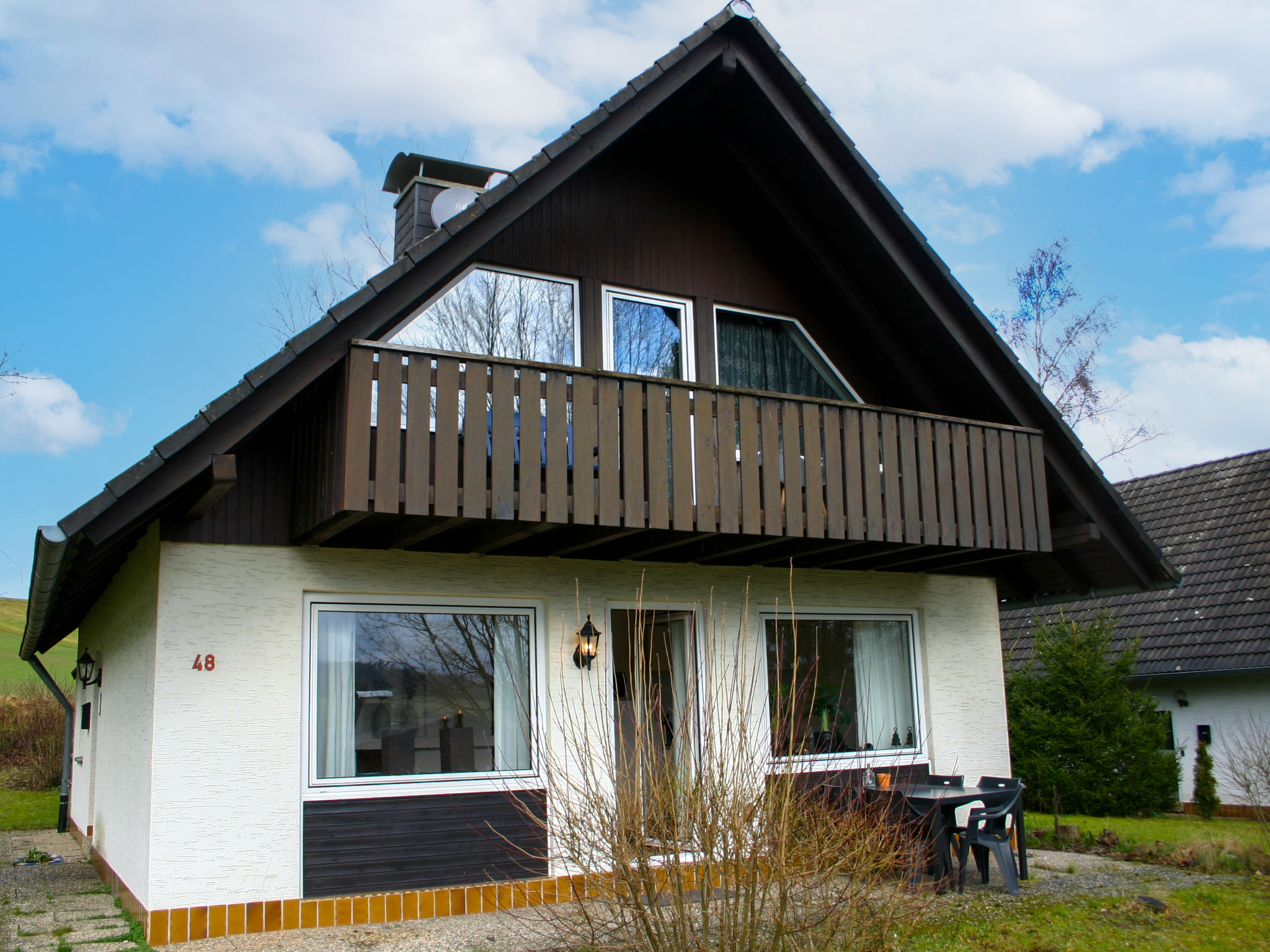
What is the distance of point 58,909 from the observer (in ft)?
27.6

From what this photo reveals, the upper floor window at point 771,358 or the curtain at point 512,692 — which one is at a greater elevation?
the upper floor window at point 771,358

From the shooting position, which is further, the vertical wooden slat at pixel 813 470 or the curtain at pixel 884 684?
the curtain at pixel 884 684

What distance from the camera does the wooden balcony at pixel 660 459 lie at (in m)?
6.98

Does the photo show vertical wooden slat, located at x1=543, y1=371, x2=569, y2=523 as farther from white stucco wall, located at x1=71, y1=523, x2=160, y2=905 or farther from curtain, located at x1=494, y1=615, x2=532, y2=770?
white stucco wall, located at x1=71, y1=523, x2=160, y2=905

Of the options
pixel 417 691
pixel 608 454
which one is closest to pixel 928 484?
pixel 608 454

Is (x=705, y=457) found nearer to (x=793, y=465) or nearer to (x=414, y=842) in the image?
(x=793, y=465)

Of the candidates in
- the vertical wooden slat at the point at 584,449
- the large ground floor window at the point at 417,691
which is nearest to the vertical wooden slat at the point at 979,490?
the vertical wooden slat at the point at 584,449

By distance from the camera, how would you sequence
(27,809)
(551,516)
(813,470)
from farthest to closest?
(27,809) → (813,470) → (551,516)

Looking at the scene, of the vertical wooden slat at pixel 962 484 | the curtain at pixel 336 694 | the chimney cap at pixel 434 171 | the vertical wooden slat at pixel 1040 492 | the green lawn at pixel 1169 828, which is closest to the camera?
the curtain at pixel 336 694

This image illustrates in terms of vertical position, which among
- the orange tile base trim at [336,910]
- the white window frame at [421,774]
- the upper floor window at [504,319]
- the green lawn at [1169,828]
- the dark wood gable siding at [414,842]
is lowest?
the green lawn at [1169,828]

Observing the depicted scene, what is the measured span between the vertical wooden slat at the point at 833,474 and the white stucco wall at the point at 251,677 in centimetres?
169

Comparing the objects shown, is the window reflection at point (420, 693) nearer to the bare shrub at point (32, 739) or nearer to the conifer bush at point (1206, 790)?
the conifer bush at point (1206, 790)

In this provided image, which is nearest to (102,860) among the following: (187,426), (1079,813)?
(187,426)

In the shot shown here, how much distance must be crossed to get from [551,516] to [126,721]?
4116mm
